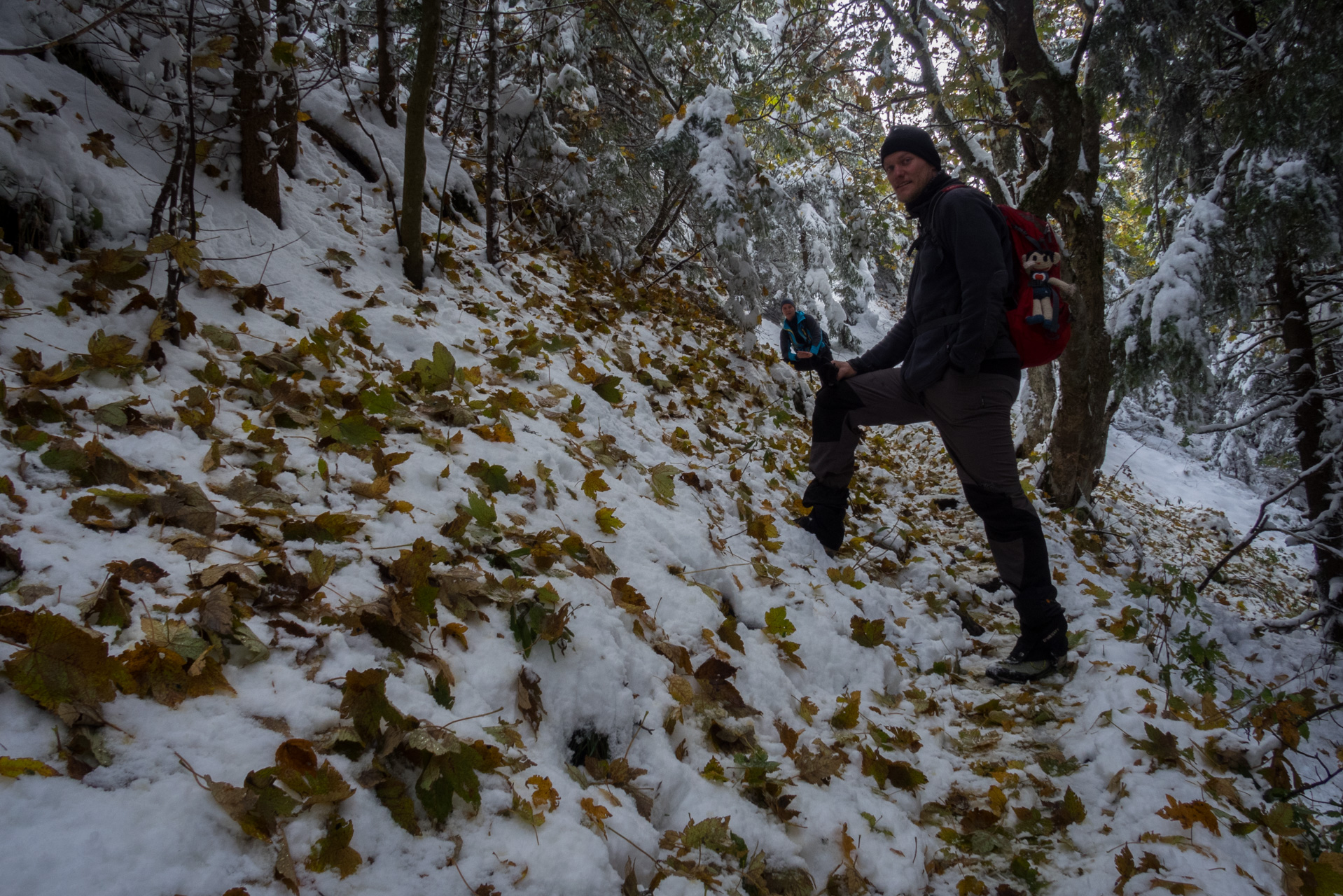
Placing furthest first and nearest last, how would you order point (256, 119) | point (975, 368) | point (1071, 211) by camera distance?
point (1071, 211) < point (256, 119) < point (975, 368)

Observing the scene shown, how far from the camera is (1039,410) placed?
332 inches

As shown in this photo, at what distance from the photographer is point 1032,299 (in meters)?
2.75

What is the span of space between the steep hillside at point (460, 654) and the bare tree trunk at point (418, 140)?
0.48 meters

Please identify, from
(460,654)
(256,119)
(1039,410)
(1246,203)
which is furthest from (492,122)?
(1039,410)

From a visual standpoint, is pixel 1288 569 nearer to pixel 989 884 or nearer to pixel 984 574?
pixel 984 574

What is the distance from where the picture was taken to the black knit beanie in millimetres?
2955

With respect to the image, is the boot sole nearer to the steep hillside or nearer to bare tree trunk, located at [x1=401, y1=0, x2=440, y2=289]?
the steep hillside

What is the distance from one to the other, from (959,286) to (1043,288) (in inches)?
13.4

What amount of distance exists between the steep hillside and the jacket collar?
1.76 meters

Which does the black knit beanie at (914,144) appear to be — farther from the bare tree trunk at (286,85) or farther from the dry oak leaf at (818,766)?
the bare tree trunk at (286,85)

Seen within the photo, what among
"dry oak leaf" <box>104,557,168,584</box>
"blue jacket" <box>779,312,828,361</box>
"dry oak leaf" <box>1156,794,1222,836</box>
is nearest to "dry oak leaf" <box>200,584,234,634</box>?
"dry oak leaf" <box>104,557,168,584</box>

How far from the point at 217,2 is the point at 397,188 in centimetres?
202

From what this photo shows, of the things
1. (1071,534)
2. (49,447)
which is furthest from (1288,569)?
(49,447)

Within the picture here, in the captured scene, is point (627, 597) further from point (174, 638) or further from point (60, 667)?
point (60, 667)
